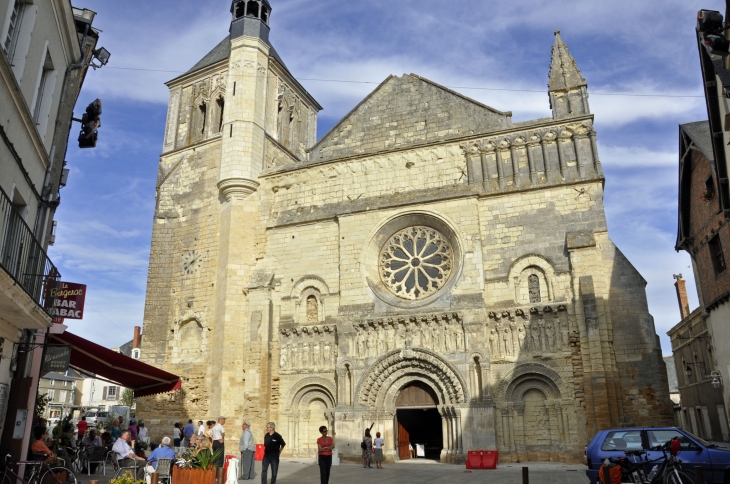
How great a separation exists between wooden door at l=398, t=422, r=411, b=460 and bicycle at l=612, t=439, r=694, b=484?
8.15 m

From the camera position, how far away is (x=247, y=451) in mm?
9898

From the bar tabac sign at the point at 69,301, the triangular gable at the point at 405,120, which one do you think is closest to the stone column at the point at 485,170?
the triangular gable at the point at 405,120

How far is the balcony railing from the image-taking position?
668 cm

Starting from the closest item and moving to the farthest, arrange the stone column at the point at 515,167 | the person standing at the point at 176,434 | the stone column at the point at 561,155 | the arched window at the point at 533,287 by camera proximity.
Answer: the arched window at the point at 533,287 < the person standing at the point at 176,434 < the stone column at the point at 561,155 < the stone column at the point at 515,167

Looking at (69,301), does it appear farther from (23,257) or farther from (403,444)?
(403,444)

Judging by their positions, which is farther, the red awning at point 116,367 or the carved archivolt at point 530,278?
the carved archivolt at point 530,278

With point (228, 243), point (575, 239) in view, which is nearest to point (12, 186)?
point (228, 243)

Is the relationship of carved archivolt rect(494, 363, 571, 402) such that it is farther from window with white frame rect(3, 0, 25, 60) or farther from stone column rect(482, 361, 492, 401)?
window with white frame rect(3, 0, 25, 60)

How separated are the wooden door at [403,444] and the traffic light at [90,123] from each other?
1055 centimetres

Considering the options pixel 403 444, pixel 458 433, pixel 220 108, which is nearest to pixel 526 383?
pixel 458 433

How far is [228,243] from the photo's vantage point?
17312mm

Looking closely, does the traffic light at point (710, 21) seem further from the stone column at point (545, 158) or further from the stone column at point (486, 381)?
the stone column at point (486, 381)

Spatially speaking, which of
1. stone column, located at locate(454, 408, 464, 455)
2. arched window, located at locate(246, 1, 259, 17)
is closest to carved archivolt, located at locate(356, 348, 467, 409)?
stone column, located at locate(454, 408, 464, 455)

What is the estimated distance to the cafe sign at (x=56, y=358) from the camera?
894cm
